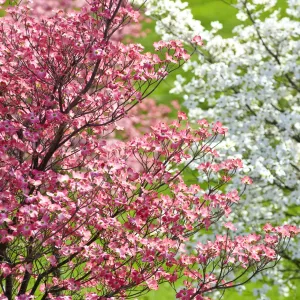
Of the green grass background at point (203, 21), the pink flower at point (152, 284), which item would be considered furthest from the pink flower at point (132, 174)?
the green grass background at point (203, 21)

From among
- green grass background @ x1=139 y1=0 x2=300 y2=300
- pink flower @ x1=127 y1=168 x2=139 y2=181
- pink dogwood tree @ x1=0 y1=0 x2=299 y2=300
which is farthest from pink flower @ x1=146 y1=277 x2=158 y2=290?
green grass background @ x1=139 y1=0 x2=300 y2=300

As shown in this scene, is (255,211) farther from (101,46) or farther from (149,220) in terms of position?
(101,46)

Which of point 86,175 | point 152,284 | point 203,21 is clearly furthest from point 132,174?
point 203,21

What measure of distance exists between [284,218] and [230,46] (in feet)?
9.90

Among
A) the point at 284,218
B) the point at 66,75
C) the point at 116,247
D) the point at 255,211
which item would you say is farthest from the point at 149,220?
the point at 284,218

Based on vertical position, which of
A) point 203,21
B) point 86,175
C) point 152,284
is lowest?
point 152,284

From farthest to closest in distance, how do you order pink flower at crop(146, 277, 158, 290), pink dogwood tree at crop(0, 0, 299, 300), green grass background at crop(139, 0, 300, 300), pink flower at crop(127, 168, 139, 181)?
green grass background at crop(139, 0, 300, 300), pink flower at crop(127, 168, 139, 181), pink flower at crop(146, 277, 158, 290), pink dogwood tree at crop(0, 0, 299, 300)

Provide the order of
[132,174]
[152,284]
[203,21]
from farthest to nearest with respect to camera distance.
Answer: [203,21] < [132,174] < [152,284]

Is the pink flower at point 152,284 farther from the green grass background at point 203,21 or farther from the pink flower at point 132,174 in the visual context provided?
the green grass background at point 203,21

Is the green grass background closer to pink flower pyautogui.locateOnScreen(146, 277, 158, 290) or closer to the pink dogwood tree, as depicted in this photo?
the pink dogwood tree

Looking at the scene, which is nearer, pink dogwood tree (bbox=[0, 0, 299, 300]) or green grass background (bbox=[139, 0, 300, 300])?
pink dogwood tree (bbox=[0, 0, 299, 300])

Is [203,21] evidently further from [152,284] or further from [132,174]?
[152,284]

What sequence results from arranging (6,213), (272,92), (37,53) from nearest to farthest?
(6,213), (37,53), (272,92)

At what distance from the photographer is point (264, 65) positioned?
948cm
